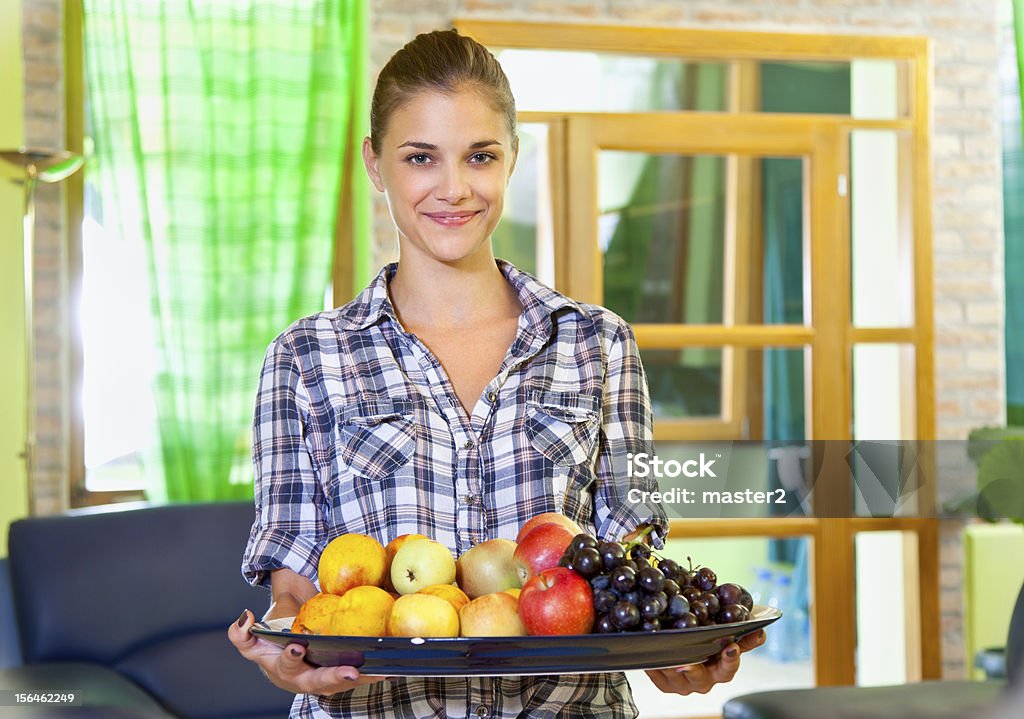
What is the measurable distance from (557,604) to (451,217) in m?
0.52

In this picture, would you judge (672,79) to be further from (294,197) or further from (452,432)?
(452,432)

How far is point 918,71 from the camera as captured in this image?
4.19 metres

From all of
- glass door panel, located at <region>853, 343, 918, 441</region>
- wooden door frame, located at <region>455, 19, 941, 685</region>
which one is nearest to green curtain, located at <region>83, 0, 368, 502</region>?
wooden door frame, located at <region>455, 19, 941, 685</region>

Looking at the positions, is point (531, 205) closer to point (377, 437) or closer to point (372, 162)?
point (372, 162)

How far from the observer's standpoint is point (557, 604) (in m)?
1.15

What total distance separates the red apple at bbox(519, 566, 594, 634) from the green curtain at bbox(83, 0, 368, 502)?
9.30 feet

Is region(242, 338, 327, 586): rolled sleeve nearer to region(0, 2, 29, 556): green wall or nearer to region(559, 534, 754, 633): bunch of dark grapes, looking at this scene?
region(559, 534, 754, 633): bunch of dark grapes

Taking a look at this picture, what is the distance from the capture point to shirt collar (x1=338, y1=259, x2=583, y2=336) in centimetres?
152

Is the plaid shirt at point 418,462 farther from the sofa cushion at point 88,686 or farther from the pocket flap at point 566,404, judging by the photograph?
the sofa cushion at point 88,686

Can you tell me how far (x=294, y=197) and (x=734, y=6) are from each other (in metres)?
1.64

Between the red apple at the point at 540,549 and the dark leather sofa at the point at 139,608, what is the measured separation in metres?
1.95

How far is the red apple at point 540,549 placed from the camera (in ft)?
4.07

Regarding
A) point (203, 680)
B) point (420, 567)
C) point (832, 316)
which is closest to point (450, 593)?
point (420, 567)

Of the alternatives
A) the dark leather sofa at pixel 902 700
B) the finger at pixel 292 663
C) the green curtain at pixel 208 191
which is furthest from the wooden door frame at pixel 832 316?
the finger at pixel 292 663
